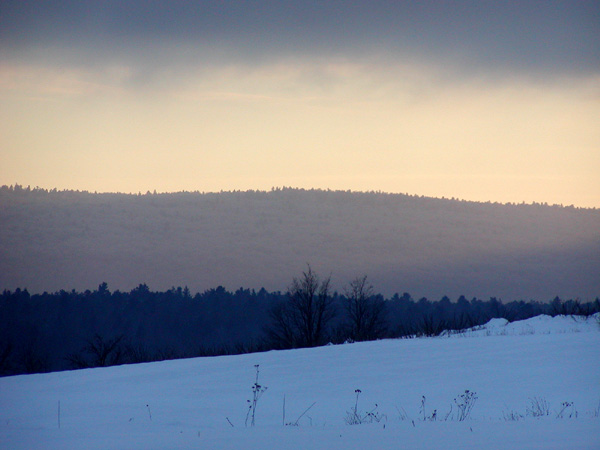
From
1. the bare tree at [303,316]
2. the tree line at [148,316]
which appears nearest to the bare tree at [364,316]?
the bare tree at [303,316]

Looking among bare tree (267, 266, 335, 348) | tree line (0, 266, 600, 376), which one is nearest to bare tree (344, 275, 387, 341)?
bare tree (267, 266, 335, 348)

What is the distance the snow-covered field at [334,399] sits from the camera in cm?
777

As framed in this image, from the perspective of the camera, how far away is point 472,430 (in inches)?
316

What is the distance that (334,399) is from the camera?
14.7m

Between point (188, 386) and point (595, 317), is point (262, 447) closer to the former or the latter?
point (188, 386)

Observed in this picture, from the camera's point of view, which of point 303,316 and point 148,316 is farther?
point 148,316

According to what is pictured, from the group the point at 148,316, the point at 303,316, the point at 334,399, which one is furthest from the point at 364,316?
the point at 148,316

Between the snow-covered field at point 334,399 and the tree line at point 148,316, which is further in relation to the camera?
the tree line at point 148,316

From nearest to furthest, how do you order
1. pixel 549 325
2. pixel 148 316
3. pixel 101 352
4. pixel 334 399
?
pixel 334 399
pixel 549 325
pixel 101 352
pixel 148 316

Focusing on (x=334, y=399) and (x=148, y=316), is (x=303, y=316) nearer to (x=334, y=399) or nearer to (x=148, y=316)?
(x=334, y=399)

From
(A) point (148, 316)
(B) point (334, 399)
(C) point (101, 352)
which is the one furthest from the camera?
(A) point (148, 316)

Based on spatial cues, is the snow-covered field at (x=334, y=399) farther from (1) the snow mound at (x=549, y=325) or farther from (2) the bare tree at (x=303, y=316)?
(2) the bare tree at (x=303, y=316)

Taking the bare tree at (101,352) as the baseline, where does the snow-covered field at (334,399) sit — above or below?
above

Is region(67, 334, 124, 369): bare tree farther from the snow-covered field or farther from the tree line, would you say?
the tree line
